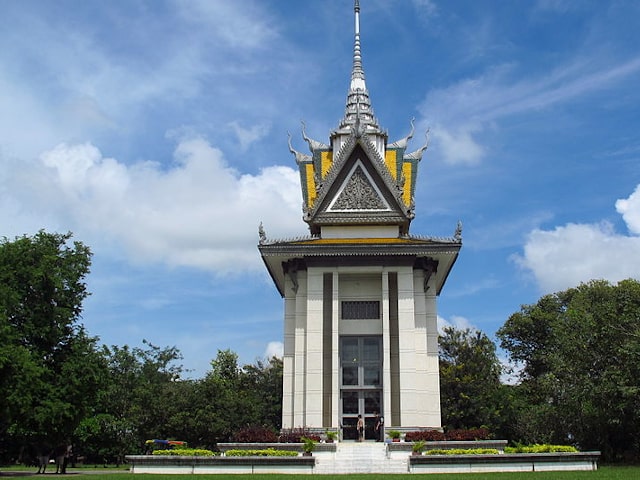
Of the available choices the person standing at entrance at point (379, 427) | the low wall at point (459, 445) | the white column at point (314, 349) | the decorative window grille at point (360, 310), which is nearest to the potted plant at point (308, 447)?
the low wall at point (459, 445)

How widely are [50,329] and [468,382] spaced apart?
81.5 ft

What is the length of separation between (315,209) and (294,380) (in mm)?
8004

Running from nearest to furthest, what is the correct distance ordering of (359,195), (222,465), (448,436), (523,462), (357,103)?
(523,462) → (222,465) → (448,436) → (359,195) → (357,103)

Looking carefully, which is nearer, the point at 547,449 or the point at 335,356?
the point at 547,449

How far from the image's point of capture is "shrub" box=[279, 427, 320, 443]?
91.5 feet

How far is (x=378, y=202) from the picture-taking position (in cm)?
3466

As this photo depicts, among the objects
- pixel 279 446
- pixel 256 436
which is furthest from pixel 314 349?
pixel 279 446

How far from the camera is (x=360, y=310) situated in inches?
1314

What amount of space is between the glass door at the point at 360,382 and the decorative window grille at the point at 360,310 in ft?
3.12

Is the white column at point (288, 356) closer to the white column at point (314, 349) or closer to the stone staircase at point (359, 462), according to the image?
the white column at point (314, 349)

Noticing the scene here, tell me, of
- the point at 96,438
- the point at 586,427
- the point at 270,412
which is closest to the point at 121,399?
the point at 96,438

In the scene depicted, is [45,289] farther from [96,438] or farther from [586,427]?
[586,427]

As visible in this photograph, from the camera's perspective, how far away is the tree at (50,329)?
3066 cm

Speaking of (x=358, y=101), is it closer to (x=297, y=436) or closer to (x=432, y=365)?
(x=432, y=365)
